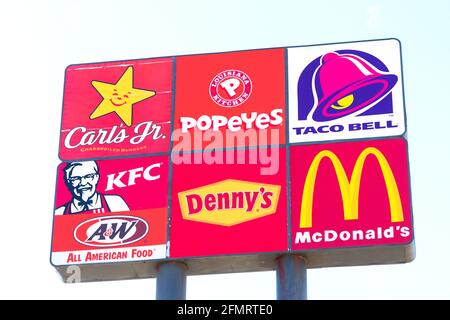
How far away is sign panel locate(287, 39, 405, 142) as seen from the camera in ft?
57.9

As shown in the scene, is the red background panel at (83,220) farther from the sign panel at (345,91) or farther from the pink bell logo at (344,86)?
the pink bell logo at (344,86)

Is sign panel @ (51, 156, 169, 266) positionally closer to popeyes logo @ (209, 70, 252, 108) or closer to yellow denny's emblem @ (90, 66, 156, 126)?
yellow denny's emblem @ (90, 66, 156, 126)

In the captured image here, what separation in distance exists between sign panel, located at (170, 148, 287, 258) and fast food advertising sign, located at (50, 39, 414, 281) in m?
0.02

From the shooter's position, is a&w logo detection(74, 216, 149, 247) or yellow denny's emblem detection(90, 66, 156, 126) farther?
yellow denny's emblem detection(90, 66, 156, 126)

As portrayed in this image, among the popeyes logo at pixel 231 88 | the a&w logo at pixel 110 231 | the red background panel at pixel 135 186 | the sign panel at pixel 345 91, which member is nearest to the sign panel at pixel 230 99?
the popeyes logo at pixel 231 88

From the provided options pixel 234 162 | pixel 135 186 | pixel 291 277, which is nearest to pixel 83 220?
pixel 135 186

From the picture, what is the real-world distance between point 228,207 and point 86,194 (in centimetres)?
216

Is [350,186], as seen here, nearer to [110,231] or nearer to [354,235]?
[354,235]

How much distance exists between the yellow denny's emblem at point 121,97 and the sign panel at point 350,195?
2.67 metres

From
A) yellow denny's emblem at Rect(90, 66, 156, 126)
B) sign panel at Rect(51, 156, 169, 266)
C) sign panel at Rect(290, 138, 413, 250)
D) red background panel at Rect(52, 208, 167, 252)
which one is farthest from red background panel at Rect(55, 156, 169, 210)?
sign panel at Rect(290, 138, 413, 250)

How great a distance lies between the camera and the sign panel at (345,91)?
57.9 feet

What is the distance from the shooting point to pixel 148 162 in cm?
1795

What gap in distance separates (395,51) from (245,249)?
396 centimetres
